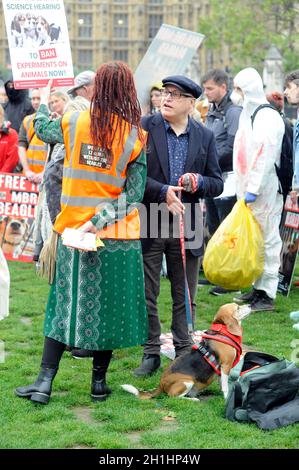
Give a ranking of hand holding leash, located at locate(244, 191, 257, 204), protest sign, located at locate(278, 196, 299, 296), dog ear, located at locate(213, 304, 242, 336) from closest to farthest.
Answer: dog ear, located at locate(213, 304, 242, 336)
hand holding leash, located at locate(244, 191, 257, 204)
protest sign, located at locate(278, 196, 299, 296)

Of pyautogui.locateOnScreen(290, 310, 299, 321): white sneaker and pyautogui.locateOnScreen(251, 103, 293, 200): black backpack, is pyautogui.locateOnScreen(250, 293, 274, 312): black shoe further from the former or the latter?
pyautogui.locateOnScreen(251, 103, 293, 200): black backpack

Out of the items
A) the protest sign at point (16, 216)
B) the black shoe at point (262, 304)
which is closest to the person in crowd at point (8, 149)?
the protest sign at point (16, 216)

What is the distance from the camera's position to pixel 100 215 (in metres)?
5.59

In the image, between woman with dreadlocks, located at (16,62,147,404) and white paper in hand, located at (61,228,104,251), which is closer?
white paper in hand, located at (61,228,104,251)

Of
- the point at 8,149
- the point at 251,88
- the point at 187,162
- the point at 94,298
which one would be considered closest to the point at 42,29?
the point at 187,162

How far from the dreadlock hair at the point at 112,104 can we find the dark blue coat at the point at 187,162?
2.23 feet

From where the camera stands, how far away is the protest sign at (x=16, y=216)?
38.2 feet

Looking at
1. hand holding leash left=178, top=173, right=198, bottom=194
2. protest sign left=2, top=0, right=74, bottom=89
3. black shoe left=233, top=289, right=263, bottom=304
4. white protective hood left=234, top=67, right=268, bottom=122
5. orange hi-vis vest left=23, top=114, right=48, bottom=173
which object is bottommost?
black shoe left=233, top=289, right=263, bottom=304

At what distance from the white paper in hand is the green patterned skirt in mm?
175

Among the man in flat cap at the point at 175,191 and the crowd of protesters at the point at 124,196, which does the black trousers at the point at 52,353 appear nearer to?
the crowd of protesters at the point at 124,196

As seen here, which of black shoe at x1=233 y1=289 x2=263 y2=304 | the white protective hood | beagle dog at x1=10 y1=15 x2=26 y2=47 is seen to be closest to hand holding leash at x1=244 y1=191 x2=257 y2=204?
the white protective hood

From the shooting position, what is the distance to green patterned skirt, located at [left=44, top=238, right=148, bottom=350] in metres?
5.66

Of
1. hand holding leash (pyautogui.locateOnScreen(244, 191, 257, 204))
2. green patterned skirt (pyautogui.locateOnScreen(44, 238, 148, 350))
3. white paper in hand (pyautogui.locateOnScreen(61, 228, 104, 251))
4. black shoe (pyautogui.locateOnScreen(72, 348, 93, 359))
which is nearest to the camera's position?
white paper in hand (pyautogui.locateOnScreen(61, 228, 104, 251))
